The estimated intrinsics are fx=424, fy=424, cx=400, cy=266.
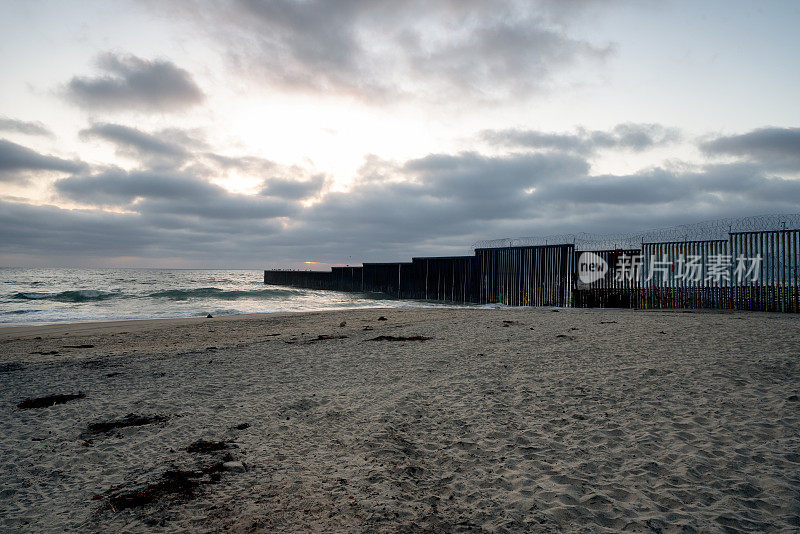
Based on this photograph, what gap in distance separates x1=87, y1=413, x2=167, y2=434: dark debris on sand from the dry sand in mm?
75

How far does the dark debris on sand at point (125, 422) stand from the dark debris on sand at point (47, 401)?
1.48 metres

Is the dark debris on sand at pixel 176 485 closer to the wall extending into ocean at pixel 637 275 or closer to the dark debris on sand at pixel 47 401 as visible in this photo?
the dark debris on sand at pixel 47 401

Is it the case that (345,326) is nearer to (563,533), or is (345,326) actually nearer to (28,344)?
(28,344)

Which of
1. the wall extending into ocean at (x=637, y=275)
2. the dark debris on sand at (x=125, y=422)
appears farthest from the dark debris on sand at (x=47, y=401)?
the wall extending into ocean at (x=637, y=275)

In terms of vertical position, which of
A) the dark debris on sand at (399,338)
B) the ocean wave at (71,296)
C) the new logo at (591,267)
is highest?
the new logo at (591,267)

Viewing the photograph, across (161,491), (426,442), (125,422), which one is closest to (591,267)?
(426,442)

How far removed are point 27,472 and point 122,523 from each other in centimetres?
169

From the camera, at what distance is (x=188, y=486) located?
3611 mm

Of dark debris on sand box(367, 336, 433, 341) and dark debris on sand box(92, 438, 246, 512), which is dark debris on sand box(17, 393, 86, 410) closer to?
dark debris on sand box(92, 438, 246, 512)

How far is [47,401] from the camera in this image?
614cm

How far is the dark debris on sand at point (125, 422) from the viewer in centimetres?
502

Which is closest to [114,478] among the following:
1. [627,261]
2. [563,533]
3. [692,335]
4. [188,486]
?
[188,486]

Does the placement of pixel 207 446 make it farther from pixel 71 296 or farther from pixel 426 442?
pixel 71 296

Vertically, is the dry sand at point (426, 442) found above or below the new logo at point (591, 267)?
below
